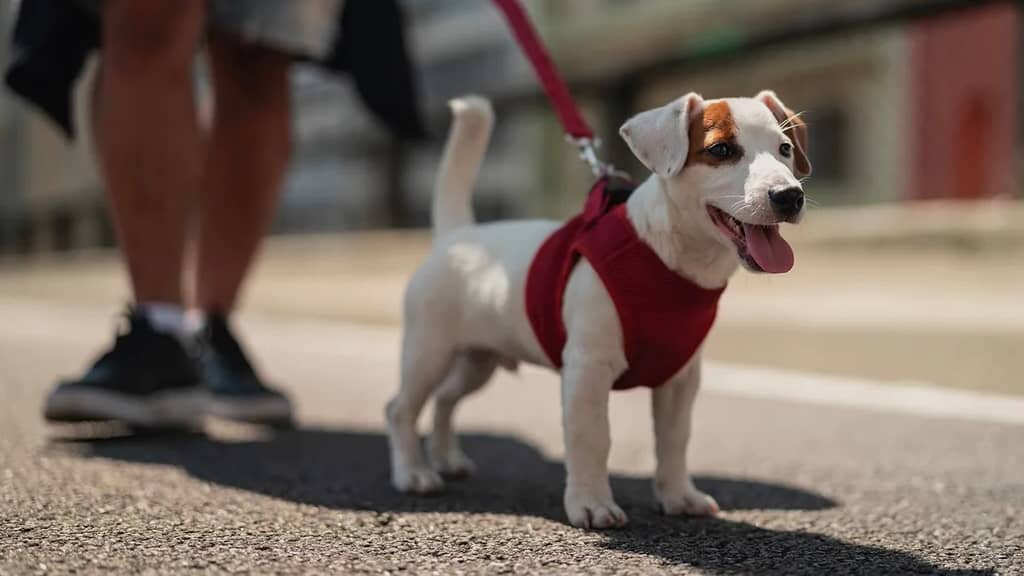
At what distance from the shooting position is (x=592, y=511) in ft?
4.89

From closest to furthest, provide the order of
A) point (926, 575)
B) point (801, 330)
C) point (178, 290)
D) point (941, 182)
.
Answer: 1. point (926, 575)
2. point (178, 290)
3. point (801, 330)
4. point (941, 182)

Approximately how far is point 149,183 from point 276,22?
43cm

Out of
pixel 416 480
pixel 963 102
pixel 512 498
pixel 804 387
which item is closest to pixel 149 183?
pixel 416 480

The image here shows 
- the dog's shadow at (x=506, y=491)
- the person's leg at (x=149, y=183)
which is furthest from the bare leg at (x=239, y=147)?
the dog's shadow at (x=506, y=491)

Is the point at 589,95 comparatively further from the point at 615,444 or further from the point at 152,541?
the point at 152,541

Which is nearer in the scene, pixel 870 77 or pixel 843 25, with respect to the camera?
pixel 843 25

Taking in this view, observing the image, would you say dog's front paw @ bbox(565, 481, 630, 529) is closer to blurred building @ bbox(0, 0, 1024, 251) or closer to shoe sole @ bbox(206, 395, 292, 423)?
shoe sole @ bbox(206, 395, 292, 423)

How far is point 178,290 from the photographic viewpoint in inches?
90.6

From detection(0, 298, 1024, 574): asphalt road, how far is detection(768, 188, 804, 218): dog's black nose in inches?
16.0

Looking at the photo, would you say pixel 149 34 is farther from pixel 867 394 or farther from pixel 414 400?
pixel 867 394

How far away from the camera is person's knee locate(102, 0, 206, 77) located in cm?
220

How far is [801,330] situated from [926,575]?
136 inches

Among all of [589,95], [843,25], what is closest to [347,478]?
[843,25]

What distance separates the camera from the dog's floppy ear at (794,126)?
154 centimetres
